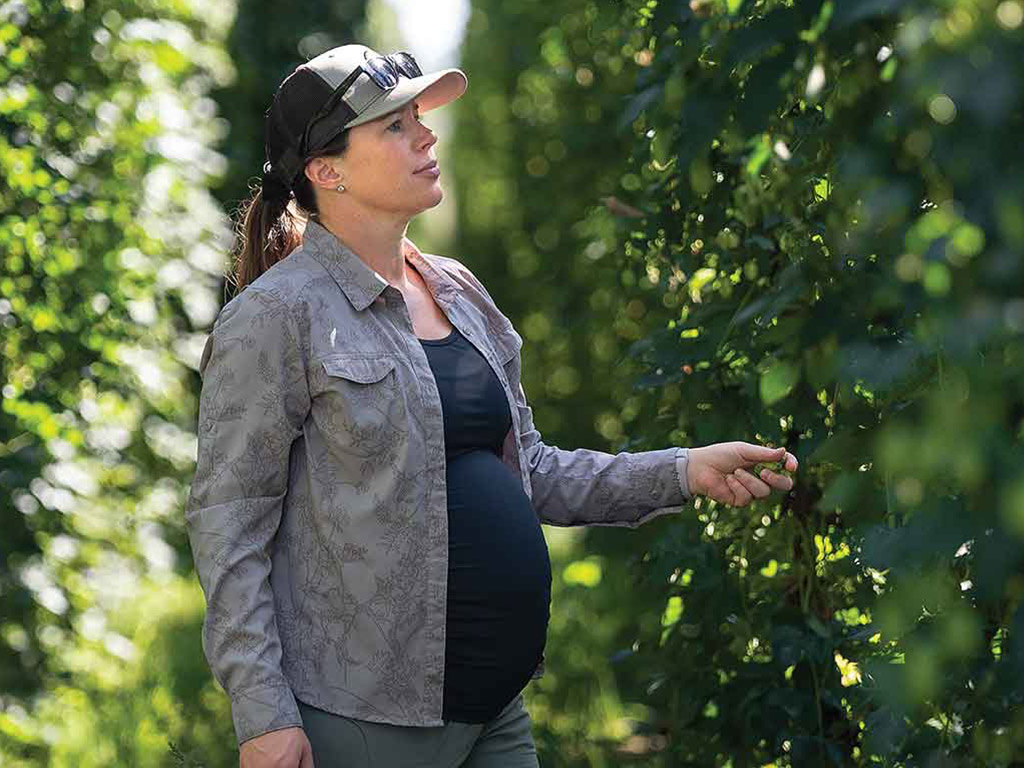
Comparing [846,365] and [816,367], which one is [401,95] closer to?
[816,367]

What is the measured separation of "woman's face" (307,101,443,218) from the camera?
7.56ft

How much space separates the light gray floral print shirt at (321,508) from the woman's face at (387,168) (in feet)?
0.59

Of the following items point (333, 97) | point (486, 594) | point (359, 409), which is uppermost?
point (333, 97)

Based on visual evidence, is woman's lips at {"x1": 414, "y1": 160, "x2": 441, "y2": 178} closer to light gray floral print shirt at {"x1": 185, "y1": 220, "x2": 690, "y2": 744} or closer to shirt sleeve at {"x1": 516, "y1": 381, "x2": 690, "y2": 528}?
light gray floral print shirt at {"x1": 185, "y1": 220, "x2": 690, "y2": 744}

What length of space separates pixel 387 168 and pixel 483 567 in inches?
24.3

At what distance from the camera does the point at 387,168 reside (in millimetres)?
2307

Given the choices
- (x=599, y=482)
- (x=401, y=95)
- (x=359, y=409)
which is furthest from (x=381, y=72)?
(x=599, y=482)

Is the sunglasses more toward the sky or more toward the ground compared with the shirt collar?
more toward the sky

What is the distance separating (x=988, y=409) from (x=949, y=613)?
0.49 feet

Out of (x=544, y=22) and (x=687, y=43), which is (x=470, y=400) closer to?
(x=687, y=43)

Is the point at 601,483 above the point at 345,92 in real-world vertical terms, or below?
below

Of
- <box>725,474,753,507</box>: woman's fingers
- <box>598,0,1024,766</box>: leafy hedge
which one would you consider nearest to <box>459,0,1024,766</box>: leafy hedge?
<box>598,0,1024,766</box>: leafy hedge

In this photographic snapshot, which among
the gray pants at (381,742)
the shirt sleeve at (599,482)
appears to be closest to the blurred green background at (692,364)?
the shirt sleeve at (599,482)

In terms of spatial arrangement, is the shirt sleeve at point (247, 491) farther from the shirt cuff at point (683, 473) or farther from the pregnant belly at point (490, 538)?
the shirt cuff at point (683, 473)
